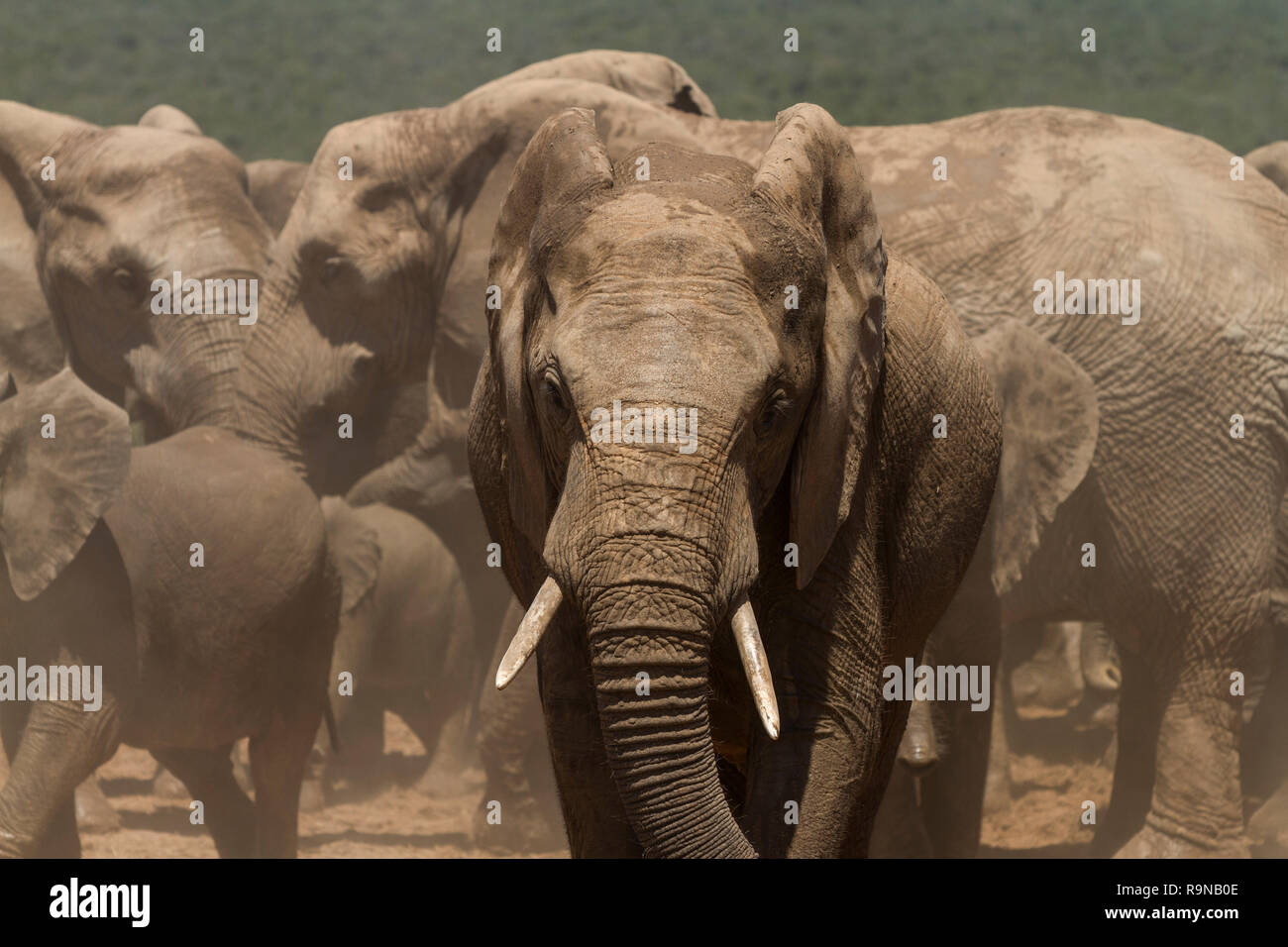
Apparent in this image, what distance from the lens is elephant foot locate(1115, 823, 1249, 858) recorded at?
4.68 metres

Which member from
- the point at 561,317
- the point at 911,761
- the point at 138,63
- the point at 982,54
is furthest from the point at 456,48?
the point at 561,317

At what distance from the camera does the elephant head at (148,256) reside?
552 centimetres

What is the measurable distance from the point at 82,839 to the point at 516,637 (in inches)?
137

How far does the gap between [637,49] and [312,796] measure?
3.13m

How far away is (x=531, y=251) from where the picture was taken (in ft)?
→ 9.12

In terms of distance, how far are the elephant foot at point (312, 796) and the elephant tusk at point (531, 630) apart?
12.3ft

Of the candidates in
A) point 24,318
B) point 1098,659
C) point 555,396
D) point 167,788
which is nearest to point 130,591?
point 24,318

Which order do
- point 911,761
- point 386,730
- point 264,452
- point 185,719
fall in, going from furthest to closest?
point 386,730, point 264,452, point 185,719, point 911,761

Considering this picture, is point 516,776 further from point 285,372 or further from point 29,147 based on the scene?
point 29,147

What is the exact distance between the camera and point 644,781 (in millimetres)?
2486

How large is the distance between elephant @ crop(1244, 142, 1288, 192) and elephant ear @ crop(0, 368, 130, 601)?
3.20 meters

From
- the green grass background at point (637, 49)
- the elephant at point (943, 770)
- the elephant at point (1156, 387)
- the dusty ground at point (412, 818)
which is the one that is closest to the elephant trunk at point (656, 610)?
the elephant at point (943, 770)

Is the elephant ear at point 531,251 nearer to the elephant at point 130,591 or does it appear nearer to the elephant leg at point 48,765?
the elephant at point 130,591
